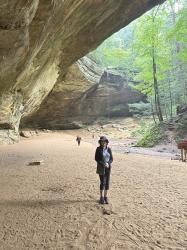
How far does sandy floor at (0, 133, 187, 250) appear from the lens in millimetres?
5406

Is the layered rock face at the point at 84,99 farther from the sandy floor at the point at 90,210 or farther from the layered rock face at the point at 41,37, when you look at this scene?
the sandy floor at the point at 90,210

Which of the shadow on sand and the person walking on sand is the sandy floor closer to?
the shadow on sand

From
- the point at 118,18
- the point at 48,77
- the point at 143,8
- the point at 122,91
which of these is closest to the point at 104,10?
the point at 118,18

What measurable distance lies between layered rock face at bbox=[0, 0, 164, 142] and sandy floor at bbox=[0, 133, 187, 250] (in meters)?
4.85

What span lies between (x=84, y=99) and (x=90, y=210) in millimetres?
33418

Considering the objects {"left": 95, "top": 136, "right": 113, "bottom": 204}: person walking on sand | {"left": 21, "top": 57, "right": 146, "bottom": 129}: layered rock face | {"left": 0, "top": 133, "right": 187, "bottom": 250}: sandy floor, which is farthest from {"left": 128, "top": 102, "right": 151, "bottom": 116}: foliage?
{"left": 95, "top": 136, "right": 113, "bottom": 204}: person walking on sand

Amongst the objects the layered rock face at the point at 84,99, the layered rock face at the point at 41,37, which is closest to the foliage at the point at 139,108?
the layered rock face at the point at 84,99

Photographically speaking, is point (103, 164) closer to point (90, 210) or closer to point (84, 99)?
point (90, 210)

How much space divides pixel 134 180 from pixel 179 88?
83.7 feet

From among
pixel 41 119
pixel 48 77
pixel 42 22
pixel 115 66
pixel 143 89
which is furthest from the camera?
pixel 115 66

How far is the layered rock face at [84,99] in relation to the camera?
32.7m

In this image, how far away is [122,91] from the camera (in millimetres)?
43531

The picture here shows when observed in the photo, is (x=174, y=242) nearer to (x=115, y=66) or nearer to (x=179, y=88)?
(x=179, y=88)

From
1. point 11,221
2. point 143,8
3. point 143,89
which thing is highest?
point 143,8
